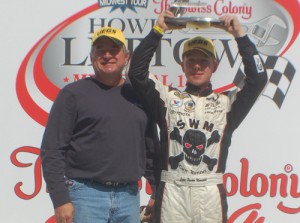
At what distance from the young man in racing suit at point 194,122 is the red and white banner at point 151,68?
61 cm

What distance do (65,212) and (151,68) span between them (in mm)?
1004

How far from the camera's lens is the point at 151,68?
9.52 feet

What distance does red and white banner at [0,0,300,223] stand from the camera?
290cm

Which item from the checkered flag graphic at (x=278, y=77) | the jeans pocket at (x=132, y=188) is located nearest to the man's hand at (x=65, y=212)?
the jeans pocket at (x=132, y=188)

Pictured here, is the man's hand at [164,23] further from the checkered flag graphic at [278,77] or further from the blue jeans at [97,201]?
the checkered flag graphic at [278,77]

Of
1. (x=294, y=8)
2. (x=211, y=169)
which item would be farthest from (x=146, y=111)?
(x=294, y=8)

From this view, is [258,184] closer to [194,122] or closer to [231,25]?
[194,122]

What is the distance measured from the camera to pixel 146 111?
7.64 feet

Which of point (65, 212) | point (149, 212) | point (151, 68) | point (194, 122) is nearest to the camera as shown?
point (65, 212)

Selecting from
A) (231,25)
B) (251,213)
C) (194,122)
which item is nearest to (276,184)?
(251,213)

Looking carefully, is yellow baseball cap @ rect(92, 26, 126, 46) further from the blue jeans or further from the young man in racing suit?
the blue jeans

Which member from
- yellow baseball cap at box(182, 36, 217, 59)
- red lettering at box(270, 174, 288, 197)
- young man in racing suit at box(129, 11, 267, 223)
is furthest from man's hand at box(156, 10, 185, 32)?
red lettering at box(270, 174, 288, 197)

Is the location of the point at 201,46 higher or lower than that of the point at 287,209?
higher

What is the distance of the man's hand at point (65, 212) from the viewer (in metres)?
2.14
